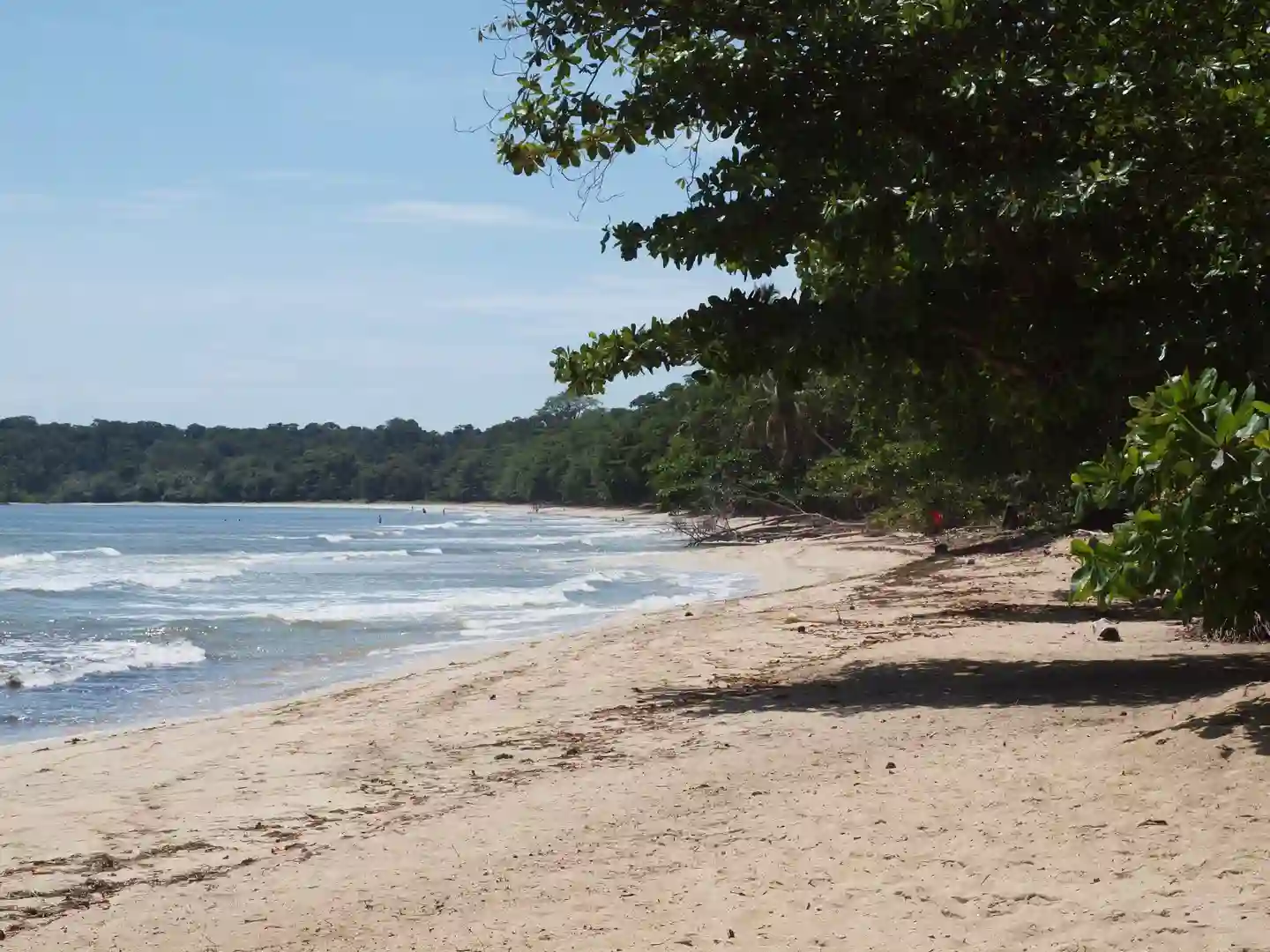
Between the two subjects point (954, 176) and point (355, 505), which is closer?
point (954, 176)

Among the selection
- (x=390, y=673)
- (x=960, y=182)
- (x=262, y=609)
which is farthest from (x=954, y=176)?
(x=262, y=609)

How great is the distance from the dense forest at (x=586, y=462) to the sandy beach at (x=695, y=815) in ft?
10.9

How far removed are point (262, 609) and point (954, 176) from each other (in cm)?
2009

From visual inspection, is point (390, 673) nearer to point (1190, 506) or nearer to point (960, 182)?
point (960, 182)

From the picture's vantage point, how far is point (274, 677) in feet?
56.2

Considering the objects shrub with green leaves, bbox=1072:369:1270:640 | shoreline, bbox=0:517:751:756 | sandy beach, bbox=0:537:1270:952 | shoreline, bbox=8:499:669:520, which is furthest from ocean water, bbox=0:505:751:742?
shoreline, bbox=8:499:669:520

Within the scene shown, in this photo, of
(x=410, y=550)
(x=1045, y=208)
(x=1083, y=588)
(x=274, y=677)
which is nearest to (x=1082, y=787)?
(x=1083, y=588)

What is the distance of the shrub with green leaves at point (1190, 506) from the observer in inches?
249

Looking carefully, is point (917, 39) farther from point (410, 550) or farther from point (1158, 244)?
point (410, 550)

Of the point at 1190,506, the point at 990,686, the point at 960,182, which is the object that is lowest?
the point at 990,686

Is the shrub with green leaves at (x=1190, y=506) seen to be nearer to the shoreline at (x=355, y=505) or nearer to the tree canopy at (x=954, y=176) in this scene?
the tree canopy at (x=954, y=176)

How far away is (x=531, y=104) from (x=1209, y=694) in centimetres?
646

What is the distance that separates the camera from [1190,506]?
21.1 ft

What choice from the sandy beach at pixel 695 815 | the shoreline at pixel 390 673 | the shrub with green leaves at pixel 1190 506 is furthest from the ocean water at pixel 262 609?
the shrub with green leaves at pixel 1190 506
